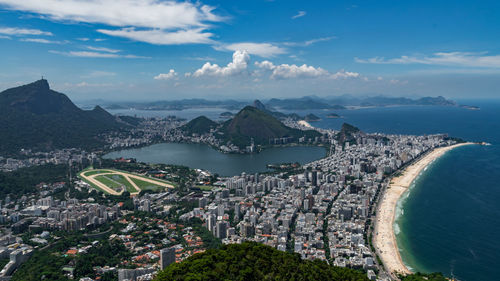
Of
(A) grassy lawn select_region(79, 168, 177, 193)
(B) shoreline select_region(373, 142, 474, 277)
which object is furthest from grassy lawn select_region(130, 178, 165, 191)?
(B) shoreline select_region(373, 142, 474, 277)

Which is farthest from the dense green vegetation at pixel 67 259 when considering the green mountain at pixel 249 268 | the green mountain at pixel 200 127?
the green mountain at pixel 200 127

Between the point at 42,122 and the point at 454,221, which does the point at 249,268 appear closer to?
the point at 454,221

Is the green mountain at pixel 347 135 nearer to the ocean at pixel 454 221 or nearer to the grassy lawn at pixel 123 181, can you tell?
the ocean at pixel 454 221

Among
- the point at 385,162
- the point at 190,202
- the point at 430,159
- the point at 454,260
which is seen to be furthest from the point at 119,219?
the point at 430,159

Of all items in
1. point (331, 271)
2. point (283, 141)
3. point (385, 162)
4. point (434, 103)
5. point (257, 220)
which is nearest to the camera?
point (331, 271)

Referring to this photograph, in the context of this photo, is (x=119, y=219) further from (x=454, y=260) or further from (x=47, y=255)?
(x=454, y=260)

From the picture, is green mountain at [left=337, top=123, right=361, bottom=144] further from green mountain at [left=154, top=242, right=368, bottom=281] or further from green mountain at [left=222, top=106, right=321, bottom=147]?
green mountain at [left=154, top=242, right=368, bottom=281]
